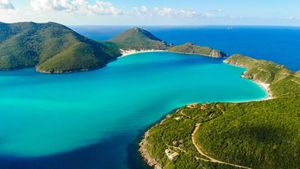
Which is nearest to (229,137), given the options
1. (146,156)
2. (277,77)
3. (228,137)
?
(228,137)

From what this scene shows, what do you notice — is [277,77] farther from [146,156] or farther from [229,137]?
[146,156]

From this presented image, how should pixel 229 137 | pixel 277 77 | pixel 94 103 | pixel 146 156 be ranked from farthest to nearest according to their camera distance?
pixel 277 77
pixel 94 103
pixel 146 156
pixel 229 137

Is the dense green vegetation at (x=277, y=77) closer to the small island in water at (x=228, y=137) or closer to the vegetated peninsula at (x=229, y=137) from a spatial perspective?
the small island in water at (x=228, y=137)

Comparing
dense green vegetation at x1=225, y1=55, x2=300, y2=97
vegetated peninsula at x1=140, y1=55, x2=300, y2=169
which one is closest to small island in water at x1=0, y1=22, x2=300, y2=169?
vegetated peninsula at x1=140, y1=55, x2=300, y2=169

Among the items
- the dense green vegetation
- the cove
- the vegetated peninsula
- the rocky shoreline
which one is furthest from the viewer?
the dense green vegetation

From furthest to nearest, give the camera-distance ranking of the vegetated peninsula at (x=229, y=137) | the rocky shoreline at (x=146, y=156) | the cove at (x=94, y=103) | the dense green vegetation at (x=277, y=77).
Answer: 1. the dense green vegetation at (x=277, y=77)
2. the cove at (x=94, y=103)
3. the rocky shoreline at (x=146, y=156)
4. the vegetated peninsula at (x=229, y=137)

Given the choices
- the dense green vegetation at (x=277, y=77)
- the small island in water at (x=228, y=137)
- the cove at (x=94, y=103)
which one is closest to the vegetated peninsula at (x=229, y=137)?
the small island in water at (x=228, y=137)

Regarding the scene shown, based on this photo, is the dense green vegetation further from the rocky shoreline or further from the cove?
the rocky shoreline
